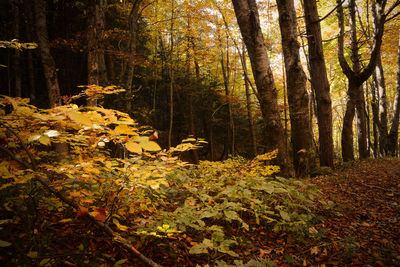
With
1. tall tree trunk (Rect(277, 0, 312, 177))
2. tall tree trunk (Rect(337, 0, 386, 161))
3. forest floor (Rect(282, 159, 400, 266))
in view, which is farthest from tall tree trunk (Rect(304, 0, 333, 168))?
forest floor (Rect(282, 159, 400, 266))

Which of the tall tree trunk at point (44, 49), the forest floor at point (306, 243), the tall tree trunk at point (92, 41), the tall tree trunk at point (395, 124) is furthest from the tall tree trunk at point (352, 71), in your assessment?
the tall tree trunk at point (44, 49)

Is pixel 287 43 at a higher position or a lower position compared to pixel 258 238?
higher

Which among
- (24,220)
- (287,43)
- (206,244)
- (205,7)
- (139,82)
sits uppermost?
(205,7)

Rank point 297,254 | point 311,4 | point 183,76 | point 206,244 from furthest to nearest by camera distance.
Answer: point 183,76, point 311,4, point 297,254, point 206,244

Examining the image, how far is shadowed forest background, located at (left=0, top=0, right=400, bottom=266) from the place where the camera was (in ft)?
5.42

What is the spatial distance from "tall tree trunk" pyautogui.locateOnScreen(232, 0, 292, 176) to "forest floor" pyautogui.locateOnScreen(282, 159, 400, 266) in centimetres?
131

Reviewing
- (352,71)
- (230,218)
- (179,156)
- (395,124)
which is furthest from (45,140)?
(395,124)

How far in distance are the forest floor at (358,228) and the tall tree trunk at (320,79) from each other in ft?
6.41

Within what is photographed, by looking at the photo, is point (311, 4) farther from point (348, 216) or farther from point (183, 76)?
point (183, 76)

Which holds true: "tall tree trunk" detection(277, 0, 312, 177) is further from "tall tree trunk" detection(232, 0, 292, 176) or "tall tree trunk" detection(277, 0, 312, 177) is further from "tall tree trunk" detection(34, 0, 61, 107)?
"tall tree trunk" detection(34, 0, 61, 107)

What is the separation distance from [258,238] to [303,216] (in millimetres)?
715

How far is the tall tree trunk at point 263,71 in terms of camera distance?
4.52 m

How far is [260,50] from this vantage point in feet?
15.0

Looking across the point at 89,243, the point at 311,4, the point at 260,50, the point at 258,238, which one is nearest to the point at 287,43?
the point at 260,50
